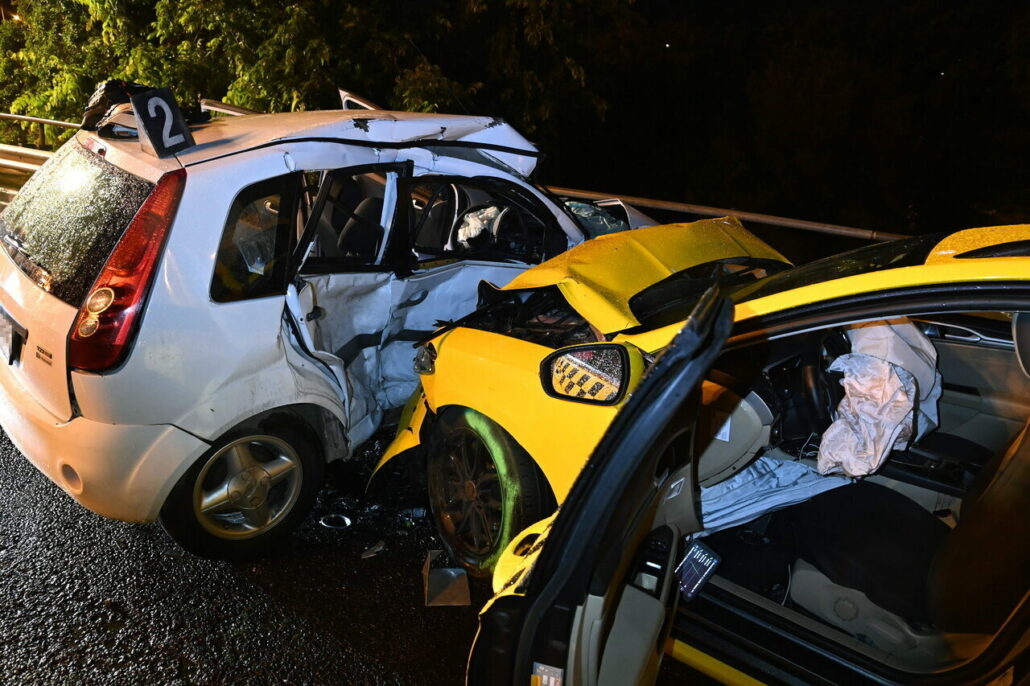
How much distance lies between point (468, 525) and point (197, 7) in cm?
768

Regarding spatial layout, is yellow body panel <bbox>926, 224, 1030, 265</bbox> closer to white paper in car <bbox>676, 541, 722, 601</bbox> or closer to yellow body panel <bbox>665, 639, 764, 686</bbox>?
white paper in car <bbox>676, 541, 722, 601</bbox>

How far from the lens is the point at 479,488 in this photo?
291 cm

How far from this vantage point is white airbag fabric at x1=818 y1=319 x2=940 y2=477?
2.63m

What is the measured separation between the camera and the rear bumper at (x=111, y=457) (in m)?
2.68

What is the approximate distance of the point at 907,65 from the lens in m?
22.7

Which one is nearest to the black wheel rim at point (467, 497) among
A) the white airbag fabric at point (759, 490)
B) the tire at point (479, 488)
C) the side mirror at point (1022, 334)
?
the tire at point (479, 488)

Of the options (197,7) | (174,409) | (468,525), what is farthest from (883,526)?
(197,7)

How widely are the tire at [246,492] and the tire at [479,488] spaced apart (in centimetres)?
57

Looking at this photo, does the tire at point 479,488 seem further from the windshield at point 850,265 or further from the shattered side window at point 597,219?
the shattered side window at point 597,219

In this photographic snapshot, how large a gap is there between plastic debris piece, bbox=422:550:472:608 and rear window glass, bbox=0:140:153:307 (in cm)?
171

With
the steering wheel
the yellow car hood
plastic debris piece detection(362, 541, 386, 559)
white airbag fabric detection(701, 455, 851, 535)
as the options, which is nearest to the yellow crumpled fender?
plastic debris piece detection(362, 541, 386, 559)

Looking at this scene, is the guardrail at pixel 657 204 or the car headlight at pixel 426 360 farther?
the guardrail at pixel 657 204

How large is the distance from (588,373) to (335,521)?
5.85 ft

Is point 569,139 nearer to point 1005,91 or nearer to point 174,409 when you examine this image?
point 1005,91
